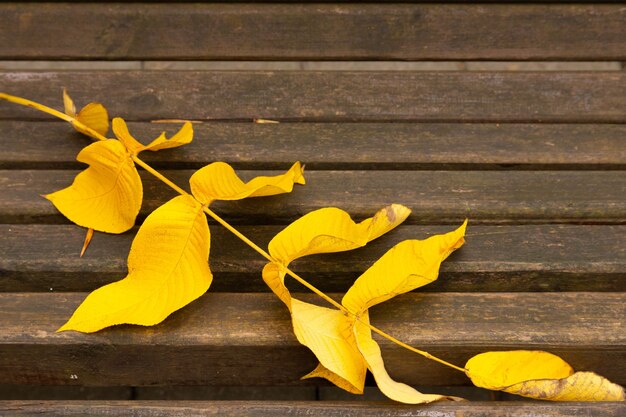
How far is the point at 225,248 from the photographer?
1.11 meters

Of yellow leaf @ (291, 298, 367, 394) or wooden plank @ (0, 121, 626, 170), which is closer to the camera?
yellow leaf @ (291, 298, 367, 394)

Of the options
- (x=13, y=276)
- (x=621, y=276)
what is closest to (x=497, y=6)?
(x=621, y=276)

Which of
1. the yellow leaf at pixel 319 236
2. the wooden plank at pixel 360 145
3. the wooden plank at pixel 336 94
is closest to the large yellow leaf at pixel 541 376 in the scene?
the yellow leaf at pixel 319 236

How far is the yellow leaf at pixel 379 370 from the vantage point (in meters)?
0.94

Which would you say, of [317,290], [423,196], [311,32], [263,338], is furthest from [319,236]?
[311,32]

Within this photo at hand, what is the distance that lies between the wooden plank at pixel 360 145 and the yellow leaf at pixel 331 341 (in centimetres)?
33

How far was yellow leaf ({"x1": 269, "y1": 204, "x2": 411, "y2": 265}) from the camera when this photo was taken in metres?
0.97

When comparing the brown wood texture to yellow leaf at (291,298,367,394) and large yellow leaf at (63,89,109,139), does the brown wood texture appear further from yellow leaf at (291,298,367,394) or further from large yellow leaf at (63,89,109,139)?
large yellow leaf at (63,89,109,139)

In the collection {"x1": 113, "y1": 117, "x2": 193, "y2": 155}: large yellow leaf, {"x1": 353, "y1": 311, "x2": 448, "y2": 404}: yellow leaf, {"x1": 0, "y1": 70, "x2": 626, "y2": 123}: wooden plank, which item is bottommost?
{"x1": 353, "y1": 311, "x2": 448, "y2": 404}: yellow leaf

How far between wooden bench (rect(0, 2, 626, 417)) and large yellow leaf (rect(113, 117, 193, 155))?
0.13ft

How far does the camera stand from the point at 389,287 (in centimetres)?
98

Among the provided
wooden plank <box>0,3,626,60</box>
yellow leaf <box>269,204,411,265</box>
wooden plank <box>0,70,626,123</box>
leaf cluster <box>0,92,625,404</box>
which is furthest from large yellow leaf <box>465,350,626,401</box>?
wooden plank <box>0,3,626,60</box>

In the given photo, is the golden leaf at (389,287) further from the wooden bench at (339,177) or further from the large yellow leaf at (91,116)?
the large yellow leaf at (91,116)

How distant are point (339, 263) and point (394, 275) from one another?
5.1 inches
